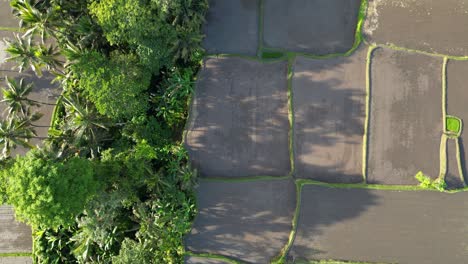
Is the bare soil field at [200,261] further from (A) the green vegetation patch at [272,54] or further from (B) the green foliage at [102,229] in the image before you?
(A) the green vegetation patch at [272,54]

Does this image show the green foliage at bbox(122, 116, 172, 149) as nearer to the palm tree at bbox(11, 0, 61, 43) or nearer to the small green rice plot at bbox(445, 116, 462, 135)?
the palm tree at bbox(11, 0, 61, 43)

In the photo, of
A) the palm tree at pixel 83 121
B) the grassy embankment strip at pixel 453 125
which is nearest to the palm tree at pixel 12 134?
the palm tree at pixel 83 121

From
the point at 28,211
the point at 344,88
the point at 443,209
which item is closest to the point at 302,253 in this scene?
the point at 443,209

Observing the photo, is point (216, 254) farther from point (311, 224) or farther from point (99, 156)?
point (99, 156)

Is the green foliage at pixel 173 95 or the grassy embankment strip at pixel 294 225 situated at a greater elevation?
the green foliage at pixel 173 95

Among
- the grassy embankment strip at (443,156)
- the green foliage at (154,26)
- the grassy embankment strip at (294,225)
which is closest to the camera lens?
the green foliage at (154,26)

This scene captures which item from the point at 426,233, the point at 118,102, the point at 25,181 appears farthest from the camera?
the point at 426,233
